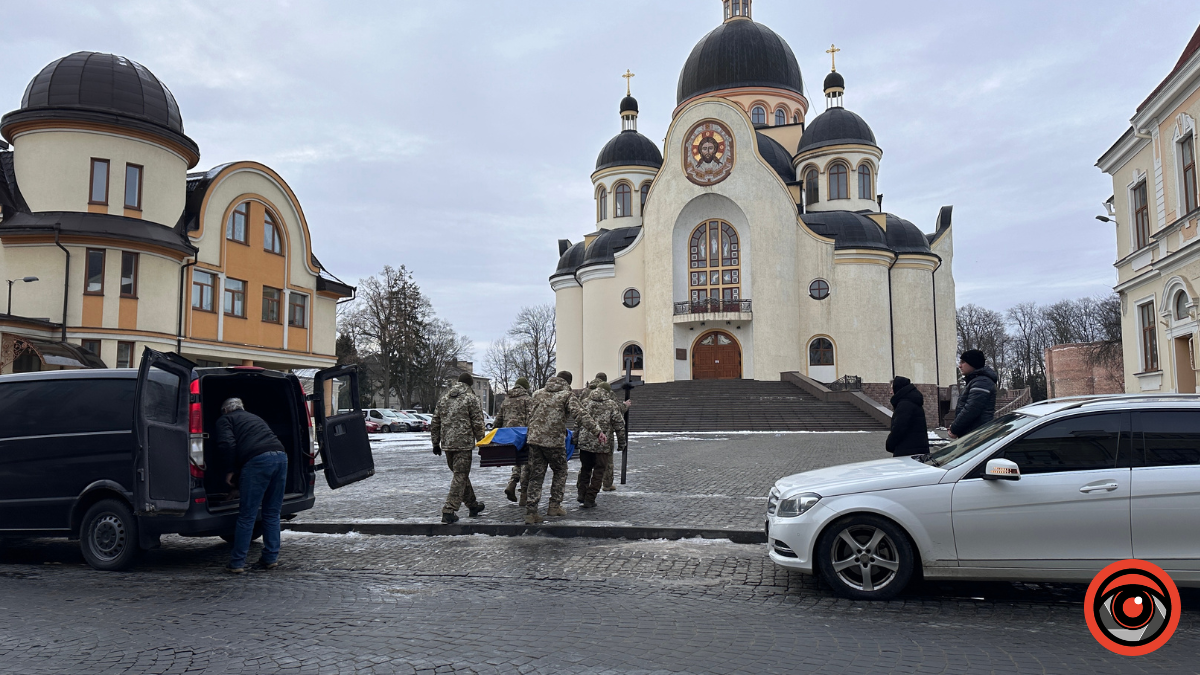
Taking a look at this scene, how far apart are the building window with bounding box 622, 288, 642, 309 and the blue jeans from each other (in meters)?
39.4

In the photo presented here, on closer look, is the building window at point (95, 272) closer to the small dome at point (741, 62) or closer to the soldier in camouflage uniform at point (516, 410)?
the soldier in camouflage uniform at point (516, 410)

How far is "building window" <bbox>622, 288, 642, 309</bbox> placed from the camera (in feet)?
152

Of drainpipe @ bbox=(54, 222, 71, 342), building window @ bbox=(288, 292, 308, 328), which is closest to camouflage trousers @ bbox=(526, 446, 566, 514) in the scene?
drainpipe @ bbox=(54, 222, 71, 342)

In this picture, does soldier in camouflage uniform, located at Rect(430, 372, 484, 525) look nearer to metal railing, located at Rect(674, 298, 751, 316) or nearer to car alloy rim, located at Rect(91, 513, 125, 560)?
car alloy rim, located at Rect(91, 513, 125, 560)

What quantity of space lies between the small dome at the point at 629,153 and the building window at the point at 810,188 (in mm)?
9773

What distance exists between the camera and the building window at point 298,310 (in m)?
33.6

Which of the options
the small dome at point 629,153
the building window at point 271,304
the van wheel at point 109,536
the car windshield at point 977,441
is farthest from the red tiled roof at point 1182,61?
the small dome at point 629,153

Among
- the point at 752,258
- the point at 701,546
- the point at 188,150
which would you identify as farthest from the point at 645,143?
the point at 701,546

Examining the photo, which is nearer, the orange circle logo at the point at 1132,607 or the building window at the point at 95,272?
the orange circle logo at the point at 1132,607

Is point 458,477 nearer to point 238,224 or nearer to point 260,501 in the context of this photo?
point 260,501

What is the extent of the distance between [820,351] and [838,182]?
445 inches

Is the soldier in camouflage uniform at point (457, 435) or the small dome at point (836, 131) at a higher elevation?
the small dome at point (836, 131)

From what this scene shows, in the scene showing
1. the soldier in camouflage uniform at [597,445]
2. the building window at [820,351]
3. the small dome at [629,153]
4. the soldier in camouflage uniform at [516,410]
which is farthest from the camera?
the small dome at [629,153]

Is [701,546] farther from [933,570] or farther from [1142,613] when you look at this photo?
[1142,613]
